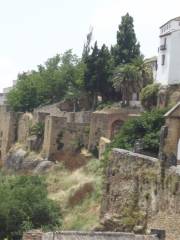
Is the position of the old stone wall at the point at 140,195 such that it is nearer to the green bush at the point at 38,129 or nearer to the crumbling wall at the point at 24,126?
the green bush at the point at 38,129

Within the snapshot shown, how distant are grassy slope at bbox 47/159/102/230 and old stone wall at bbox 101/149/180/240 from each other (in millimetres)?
7148

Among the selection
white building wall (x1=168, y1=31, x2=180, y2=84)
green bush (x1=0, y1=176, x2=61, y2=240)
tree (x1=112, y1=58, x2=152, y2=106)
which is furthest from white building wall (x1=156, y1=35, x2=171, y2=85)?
green bush (x1=0, y1=176, x2=61, y2=240)

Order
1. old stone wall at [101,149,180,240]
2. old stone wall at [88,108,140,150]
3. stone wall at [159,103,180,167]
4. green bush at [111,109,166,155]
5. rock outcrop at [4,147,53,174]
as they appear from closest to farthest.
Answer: old stone wall at [101,149,180,240] → stone wall at [159,103,180,167] → green bush at [111,109,166,155] → old stone wall at [88,108,140,150] → rock outcrop at [4,147,53,174]

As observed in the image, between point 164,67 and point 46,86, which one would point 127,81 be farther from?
point 46,86

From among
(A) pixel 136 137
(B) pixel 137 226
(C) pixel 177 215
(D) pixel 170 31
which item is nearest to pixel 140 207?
(B) pixel 137 226

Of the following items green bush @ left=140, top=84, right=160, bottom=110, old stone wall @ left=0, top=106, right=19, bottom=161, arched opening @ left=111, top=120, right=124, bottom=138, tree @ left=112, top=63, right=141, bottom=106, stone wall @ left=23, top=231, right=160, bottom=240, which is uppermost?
tree @ left=112, top=63, right=141, bottom=106

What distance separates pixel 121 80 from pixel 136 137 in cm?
2055

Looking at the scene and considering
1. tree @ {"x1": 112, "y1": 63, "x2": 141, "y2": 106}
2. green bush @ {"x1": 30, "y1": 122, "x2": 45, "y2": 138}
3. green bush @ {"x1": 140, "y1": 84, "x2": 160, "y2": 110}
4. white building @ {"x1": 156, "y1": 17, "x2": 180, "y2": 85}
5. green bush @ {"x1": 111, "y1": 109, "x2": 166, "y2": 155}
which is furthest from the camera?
green bush @ {"x1": 30, "y1": 122, "x2": 45, "y2": 138}

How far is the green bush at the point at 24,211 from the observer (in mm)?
44375

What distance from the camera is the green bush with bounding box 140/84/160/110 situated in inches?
2618

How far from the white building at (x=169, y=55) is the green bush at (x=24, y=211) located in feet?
66.3

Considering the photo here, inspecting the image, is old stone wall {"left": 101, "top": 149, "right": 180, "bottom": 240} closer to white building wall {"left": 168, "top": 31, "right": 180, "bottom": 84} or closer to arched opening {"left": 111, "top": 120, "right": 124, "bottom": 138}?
arched opening {"left": 111, "top": 120, "right": 124, "bottom": 138}

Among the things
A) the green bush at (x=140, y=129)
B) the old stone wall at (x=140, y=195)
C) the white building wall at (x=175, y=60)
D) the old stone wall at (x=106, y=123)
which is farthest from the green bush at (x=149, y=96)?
the old stone wall at (x=140, y=195)

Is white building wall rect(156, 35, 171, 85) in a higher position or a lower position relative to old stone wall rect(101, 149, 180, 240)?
higher
